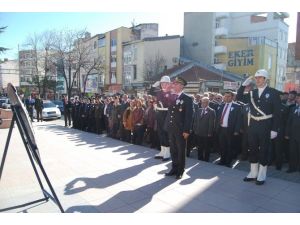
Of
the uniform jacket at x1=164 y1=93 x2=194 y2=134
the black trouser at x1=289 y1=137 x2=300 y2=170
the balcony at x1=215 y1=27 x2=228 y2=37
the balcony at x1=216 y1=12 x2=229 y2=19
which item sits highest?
the balcony at x1=216 y1=12 x2=229 y2=19

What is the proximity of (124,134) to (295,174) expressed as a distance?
5832mm

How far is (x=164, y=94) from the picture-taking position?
6.46 meters

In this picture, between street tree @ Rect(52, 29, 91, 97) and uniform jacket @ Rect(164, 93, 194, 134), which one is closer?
uniform jacket @ Rect(164, 93, 194, 134)

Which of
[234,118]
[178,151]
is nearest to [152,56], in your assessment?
[234,118]

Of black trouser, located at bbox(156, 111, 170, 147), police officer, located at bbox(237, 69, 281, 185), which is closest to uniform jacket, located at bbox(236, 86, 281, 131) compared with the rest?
police officer, located at bbox(237, 69, 281, 185)

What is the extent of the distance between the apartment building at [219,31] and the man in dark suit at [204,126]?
34.8 metres

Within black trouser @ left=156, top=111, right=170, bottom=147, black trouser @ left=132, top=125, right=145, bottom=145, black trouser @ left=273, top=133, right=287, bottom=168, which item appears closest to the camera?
black trouser @ left=273, top=133, right=287, bottom=168

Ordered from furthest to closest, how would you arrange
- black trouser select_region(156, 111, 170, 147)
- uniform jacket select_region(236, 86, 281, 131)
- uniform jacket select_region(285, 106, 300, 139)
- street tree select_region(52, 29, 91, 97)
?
1. street tree select_region(52, 29, 91, 97)
2. black trouser select_region(156, 111, 170, 147)
3. uniform jacket select_region(285, 106, 300, 139)
4. uniform jacket select_region(236, 86, 281, 131)

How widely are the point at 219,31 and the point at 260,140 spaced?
3930cm

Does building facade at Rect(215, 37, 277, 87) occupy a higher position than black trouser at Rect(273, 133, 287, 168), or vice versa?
building facade at Rect(215, 37, 277, 87)

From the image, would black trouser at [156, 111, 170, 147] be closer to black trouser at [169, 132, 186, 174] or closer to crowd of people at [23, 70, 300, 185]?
crowd of people at [23, 70, 300, 185]

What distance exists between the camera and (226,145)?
7.02m

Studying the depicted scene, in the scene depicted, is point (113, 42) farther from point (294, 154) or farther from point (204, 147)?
point (294, 154)

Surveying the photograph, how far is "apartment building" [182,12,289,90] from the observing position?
136ft
